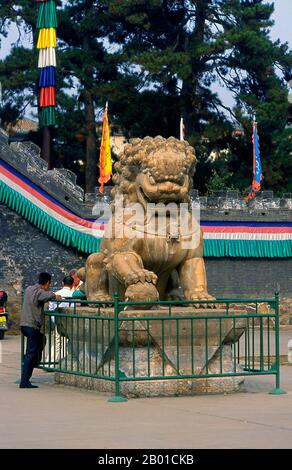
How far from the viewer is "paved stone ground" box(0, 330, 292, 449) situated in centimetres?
915

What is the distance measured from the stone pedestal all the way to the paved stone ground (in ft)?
0.70

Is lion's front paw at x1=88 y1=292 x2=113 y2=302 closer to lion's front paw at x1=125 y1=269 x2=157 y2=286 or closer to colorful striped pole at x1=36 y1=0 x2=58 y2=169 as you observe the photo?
lion's front paw at x1=125 y1=269 x2=157 y2=286

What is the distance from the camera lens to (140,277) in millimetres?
12641

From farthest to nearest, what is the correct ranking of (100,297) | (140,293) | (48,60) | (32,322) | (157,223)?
(48,60) < (100,297) < (32,322) < (157,223) < (140,293)

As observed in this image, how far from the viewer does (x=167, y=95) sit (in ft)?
131

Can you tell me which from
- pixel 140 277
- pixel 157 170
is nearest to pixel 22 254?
pixel 157 170

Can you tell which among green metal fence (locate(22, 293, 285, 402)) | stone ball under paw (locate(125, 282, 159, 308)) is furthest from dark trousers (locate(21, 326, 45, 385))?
stone ball under paw (locate(125, 282, 159, 308))

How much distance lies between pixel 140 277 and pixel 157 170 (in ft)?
4.07

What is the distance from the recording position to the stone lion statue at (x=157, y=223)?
13109 mm

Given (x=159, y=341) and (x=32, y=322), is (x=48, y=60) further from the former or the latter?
(x=159, y=341)

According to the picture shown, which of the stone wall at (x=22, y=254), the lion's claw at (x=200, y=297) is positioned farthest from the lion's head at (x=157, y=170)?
the stone wall at (x=22, y=254)

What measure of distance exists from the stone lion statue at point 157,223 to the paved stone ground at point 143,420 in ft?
4.67
